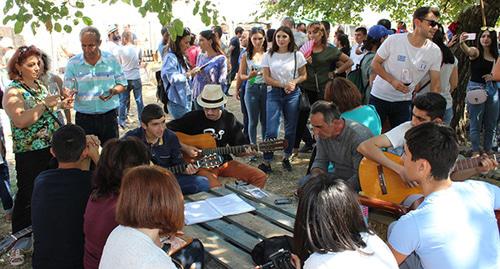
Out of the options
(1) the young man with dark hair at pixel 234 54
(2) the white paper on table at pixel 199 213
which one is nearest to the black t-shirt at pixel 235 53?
(1) the young man with dark hair at pixel 234 54

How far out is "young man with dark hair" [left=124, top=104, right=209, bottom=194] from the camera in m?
4.16

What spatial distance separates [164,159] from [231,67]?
269 inches

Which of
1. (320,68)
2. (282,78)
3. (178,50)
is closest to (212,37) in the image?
(178,50)

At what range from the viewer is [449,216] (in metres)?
2.09

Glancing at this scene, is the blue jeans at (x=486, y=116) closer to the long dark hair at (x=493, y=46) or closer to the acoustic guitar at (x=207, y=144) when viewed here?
the long dark hair at (x=493, y=46)

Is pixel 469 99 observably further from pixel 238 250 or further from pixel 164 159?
pixel 238 250

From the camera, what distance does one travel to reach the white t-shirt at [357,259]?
179cm

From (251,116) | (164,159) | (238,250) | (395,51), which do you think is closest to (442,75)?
(395,51)

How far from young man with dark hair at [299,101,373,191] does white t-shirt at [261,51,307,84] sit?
203 cm

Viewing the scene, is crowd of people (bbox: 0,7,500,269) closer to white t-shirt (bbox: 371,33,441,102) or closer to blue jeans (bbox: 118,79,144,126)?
white t-shirt (bbox: 371,33,441,102)

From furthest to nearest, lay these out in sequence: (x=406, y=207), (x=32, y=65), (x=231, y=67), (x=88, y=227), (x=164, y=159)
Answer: (x=231, y=67) → (x=164, y=159) → (x=32, y=65) → (x=406, y=207) → (x=88, y=227)

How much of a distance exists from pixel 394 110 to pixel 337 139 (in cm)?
149

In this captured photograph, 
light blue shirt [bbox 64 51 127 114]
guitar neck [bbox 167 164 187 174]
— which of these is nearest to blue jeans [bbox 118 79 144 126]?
light blue shirt [bbox 64 51 127 114]

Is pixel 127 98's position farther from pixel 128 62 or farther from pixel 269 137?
pixel 269 137
